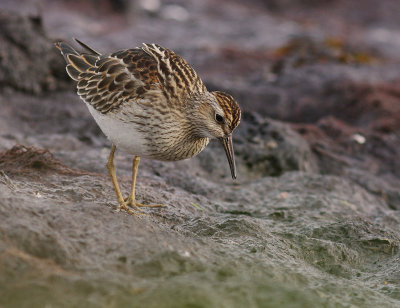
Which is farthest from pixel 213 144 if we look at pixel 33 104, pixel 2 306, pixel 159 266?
pixel 2 306

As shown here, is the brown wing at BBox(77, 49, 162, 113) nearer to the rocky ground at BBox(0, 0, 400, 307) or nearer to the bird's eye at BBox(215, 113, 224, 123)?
the bird's eye at BBox(215, 113, 224, 123)

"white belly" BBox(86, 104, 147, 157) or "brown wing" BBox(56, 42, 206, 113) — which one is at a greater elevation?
"brown wing" BBox(56, 42, 206, 113)

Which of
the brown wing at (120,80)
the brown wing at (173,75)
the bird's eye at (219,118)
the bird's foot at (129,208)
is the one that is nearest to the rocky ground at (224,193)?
the bird's foot at (129,208)

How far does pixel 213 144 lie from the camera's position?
8828 millimetres

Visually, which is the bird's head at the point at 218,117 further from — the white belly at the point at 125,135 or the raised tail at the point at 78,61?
the raised tail at the point at 78,61

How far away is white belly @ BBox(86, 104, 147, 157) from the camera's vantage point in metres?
5.63

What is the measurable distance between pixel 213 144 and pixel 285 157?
120 centimetres

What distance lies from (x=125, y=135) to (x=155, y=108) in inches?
16.9

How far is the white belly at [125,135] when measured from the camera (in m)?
5.63

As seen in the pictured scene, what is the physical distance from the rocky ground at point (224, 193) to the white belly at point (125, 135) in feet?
2.11

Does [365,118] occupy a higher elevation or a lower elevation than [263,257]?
higher

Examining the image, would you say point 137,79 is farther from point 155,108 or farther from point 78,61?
point 78,61

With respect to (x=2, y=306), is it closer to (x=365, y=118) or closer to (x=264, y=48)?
(x=365, y=118)

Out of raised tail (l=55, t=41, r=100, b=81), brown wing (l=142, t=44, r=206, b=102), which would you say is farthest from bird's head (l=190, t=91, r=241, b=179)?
raised tail (l=55, t=41, r=100, b=81)
